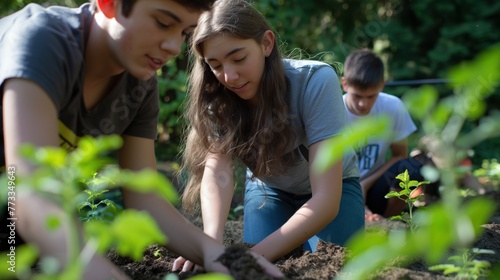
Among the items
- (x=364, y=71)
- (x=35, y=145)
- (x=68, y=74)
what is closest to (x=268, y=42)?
(x=68, y=74)

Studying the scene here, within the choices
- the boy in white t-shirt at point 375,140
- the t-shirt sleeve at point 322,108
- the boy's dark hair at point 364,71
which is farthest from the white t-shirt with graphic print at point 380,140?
the t-shirt sleeve at point 322,108

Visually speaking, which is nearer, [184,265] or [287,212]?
[184,265]

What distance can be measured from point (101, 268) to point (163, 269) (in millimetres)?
736

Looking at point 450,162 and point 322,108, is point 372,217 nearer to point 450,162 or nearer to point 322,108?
point 322,108

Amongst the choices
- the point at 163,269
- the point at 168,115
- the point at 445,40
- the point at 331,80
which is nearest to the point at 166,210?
the point at 163,269

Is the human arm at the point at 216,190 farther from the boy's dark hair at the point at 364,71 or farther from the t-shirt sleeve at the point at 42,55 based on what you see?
the boy's dark hair at the point at 364,71

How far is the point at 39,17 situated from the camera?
159 centimetres

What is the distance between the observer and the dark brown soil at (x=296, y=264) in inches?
61.7

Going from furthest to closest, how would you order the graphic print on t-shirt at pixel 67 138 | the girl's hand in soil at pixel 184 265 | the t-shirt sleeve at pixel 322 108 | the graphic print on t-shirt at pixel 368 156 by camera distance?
the graphic print on t-shirt at pixel 368 156 < the t-shirt sleeve at pixel 322 108 < the girl's hand in soil at pixel 184 265 < the graphic print on t-shirt at pixel 67 138

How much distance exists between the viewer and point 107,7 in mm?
1677

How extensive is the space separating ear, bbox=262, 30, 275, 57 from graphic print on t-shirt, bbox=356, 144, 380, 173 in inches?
78.2

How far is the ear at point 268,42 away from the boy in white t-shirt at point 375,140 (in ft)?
5.27

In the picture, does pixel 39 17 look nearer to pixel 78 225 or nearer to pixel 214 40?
pixel 78 225

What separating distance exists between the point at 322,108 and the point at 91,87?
957mm
